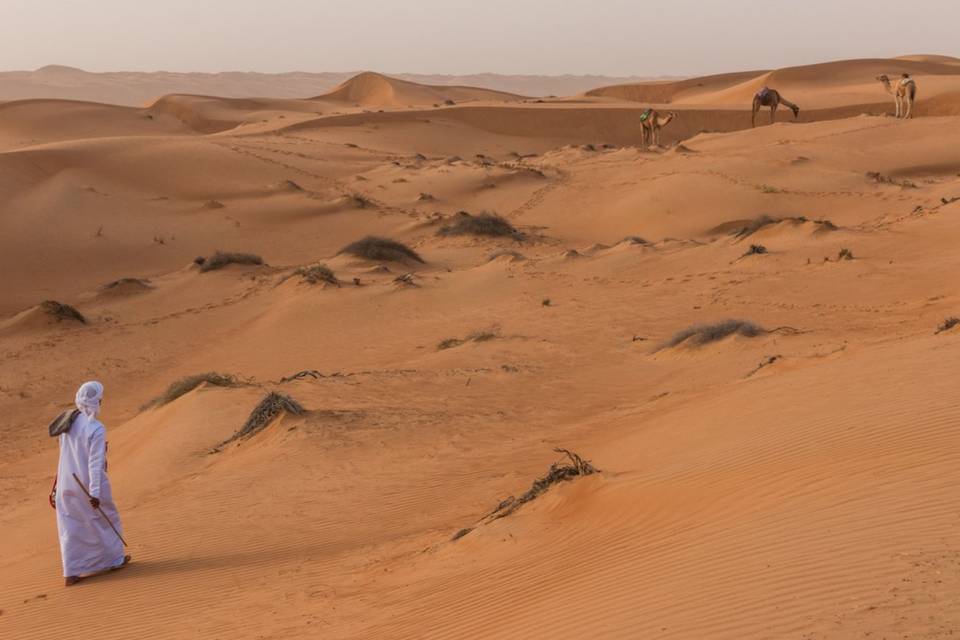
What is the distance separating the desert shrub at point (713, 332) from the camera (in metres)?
Result: 14.6

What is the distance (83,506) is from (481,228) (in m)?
18.4

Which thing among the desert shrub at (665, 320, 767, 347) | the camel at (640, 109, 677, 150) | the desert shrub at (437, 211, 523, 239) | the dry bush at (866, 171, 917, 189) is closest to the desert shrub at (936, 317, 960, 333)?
the desert shrub at (665, 320, 767, 347)

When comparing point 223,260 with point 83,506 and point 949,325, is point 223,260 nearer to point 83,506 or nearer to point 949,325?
point 949,325

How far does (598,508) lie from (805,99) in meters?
47.7

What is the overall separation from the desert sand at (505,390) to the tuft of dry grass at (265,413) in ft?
0.40

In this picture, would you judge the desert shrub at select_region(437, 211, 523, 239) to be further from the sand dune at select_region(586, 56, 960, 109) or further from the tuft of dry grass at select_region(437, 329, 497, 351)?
the sand dune at select_region(586, 56, 960, 109)

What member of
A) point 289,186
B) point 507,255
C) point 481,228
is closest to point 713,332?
point 507,255

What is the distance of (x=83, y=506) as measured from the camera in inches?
338

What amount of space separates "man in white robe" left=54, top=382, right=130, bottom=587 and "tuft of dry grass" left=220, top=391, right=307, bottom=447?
3698mm

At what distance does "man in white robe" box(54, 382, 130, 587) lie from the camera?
8469 mm

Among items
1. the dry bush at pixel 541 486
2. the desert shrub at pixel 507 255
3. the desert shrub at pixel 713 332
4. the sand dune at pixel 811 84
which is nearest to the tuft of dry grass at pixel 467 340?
the desert shrub at pixel 713 332

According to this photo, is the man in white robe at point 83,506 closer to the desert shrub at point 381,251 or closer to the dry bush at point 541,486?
the dry bush at point 541,486

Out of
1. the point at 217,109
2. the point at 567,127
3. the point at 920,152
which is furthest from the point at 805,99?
the point at 217,109

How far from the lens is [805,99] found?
172 feet
